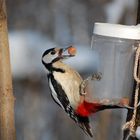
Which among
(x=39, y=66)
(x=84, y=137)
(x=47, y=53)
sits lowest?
(x=84, y=137)

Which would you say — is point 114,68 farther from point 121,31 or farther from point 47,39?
point 47,39

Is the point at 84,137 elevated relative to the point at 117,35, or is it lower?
lower

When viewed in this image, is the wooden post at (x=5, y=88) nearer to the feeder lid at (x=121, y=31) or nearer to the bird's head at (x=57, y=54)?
the bird's head at (x=57, y=54)

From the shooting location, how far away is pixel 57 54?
0.63 m

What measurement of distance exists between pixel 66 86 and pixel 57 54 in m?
0.07

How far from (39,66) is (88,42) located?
166 mm

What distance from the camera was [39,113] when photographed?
3.01 feet

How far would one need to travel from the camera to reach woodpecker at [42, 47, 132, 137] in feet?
2.08

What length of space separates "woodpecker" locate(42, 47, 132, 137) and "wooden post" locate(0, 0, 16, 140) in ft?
0.33

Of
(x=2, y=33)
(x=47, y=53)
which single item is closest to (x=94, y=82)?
(x=47, y=53)

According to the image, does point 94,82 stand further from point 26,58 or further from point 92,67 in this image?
point 26,58

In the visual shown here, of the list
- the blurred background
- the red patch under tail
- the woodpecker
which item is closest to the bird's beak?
the woodpecker

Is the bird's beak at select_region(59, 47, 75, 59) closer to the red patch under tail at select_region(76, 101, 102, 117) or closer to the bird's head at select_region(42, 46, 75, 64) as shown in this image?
the bird's head at select_region(42, 46, 75, 64)

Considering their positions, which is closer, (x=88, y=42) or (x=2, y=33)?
(x=2, y=33)
